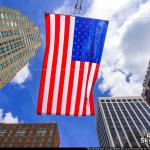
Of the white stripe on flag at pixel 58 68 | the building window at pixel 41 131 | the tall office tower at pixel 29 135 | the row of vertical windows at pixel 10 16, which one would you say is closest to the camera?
the white stripe on flag at pixel 58 68

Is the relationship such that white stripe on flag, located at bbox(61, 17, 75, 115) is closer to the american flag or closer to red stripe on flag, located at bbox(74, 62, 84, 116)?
the american flag

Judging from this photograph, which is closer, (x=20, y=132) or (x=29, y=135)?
(x=29, y=135)

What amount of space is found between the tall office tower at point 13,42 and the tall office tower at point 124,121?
48.8 metres

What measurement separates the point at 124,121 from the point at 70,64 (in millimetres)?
93902

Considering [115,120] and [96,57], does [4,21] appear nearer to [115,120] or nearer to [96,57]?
[115,120]

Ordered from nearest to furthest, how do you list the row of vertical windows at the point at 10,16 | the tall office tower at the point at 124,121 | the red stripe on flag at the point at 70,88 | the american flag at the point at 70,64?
the american flag at the point at 70,64 → the red stripe on flag at the point at 70,88 → the row of vertical windows at the point at 10,16 → the tall office tower at the point at 124,121

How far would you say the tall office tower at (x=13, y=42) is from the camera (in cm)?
8081

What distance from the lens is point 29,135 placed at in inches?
3238

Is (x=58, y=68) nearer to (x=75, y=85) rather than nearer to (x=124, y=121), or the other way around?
(x=75, y=85)

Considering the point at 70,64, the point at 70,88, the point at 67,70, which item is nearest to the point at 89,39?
the point at 70,64

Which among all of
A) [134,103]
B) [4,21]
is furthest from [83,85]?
[134,103]

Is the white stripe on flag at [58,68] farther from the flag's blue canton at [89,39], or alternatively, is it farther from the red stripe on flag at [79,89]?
the red stripe on flag at [79,89]

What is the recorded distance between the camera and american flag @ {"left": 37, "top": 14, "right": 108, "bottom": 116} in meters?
15.3

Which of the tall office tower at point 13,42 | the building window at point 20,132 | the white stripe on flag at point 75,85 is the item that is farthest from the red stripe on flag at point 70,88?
the building window at point 20,132
